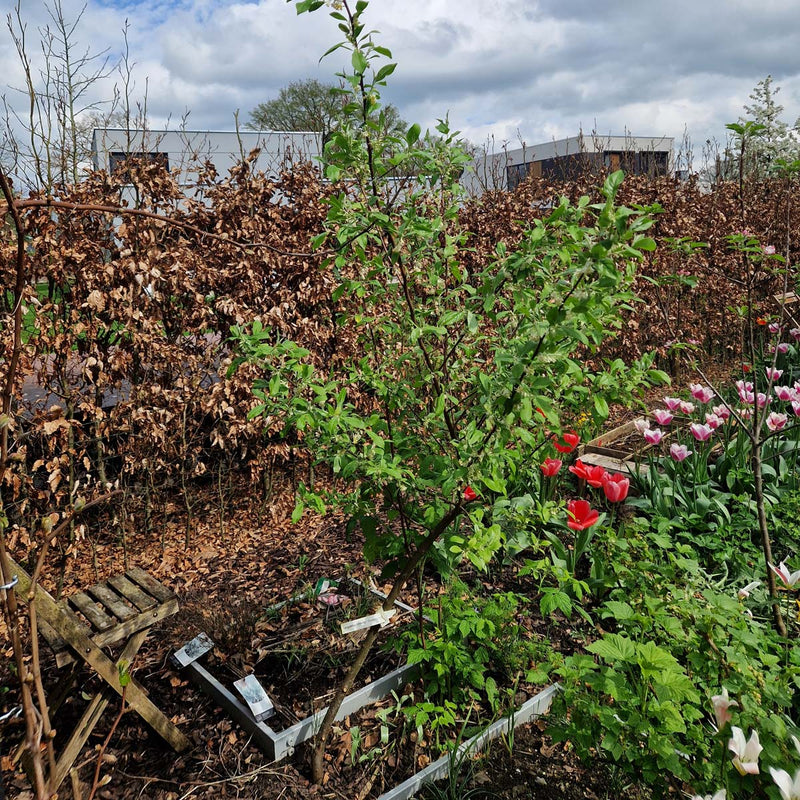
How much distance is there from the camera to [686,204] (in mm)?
7492

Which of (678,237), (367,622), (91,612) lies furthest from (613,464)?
(678,237)

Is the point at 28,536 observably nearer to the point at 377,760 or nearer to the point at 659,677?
the point at 377,760

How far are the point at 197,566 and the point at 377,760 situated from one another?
1.99 metres

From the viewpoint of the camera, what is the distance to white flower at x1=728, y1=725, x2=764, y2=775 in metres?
1.26

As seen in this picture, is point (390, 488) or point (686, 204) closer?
point (390, 488)

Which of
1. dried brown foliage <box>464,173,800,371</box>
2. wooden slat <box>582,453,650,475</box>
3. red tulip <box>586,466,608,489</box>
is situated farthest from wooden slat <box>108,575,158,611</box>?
dried brown foliage <box>464,173,800,371</box>

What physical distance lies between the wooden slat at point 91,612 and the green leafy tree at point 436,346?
0.81 m

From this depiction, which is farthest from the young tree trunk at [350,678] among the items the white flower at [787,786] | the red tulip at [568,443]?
the white flower at [787,786]

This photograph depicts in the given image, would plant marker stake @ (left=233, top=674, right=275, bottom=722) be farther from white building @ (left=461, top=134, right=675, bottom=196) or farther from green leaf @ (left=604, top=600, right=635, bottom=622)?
white building @ (left=461, top=134, right=675, bottom=196)

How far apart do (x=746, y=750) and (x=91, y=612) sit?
2030 millimetres

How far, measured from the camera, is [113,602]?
7.50 ft

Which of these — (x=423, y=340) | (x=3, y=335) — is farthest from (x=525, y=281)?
(x=3, y=335)

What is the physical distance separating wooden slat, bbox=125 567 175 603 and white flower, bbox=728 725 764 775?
5.99ft

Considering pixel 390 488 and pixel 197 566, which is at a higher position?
pixel 390 488
